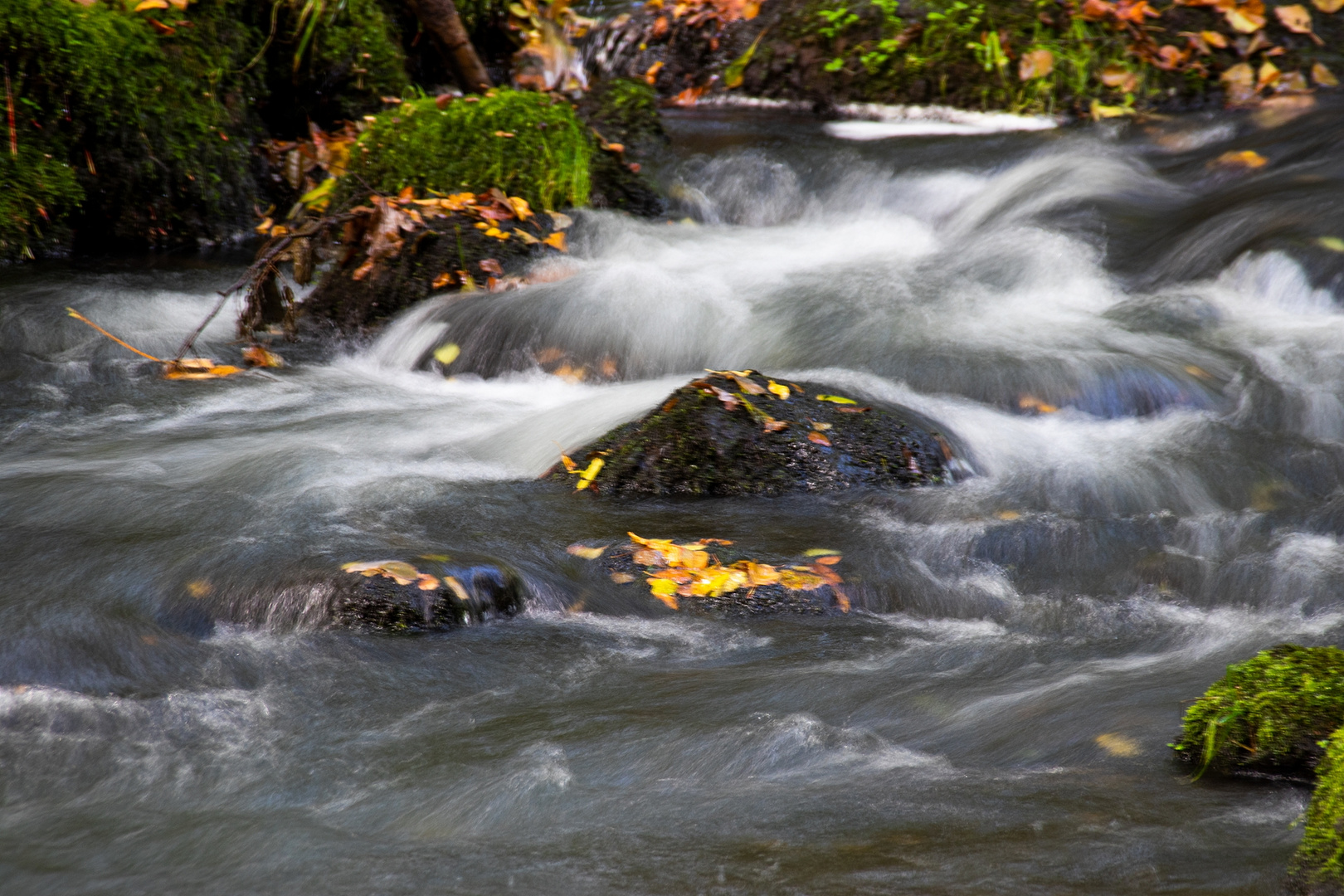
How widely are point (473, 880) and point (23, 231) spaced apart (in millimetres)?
7280

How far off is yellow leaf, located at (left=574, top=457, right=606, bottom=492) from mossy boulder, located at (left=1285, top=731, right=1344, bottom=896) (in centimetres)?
307

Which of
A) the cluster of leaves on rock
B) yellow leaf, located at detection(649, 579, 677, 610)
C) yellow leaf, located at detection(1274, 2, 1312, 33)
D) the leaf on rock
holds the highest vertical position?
yellow leaf, located at detection(1274, 2, 1312, 33)

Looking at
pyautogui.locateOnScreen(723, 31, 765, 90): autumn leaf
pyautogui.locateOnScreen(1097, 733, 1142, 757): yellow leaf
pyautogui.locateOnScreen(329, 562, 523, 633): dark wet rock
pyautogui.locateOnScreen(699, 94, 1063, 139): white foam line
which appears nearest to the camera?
pyautogui.locateOnScreen(1097, 733, 1142, 757): yellow leaf

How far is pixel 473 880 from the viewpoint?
7.22ft

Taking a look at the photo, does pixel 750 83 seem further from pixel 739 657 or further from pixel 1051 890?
pixel 1051 890

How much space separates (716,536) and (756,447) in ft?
2.18

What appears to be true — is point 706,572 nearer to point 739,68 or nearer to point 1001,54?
point 1001,54

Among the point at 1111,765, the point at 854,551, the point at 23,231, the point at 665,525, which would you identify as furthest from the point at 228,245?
the point at 1111,765

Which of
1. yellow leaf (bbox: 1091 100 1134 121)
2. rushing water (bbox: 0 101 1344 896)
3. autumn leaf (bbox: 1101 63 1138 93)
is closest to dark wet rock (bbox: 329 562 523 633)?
rushing water (bbox: 0 101 1344 896)

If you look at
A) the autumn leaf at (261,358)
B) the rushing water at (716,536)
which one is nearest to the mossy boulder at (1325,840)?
the rushing water at (716,536)

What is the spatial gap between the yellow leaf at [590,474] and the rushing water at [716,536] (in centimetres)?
12

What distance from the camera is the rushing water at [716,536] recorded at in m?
2.35

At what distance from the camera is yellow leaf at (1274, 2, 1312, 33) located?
9227mm

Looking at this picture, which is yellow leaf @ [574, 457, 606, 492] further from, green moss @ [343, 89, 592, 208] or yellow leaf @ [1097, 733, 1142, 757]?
green moss @ [343, 89, 592, 208]
